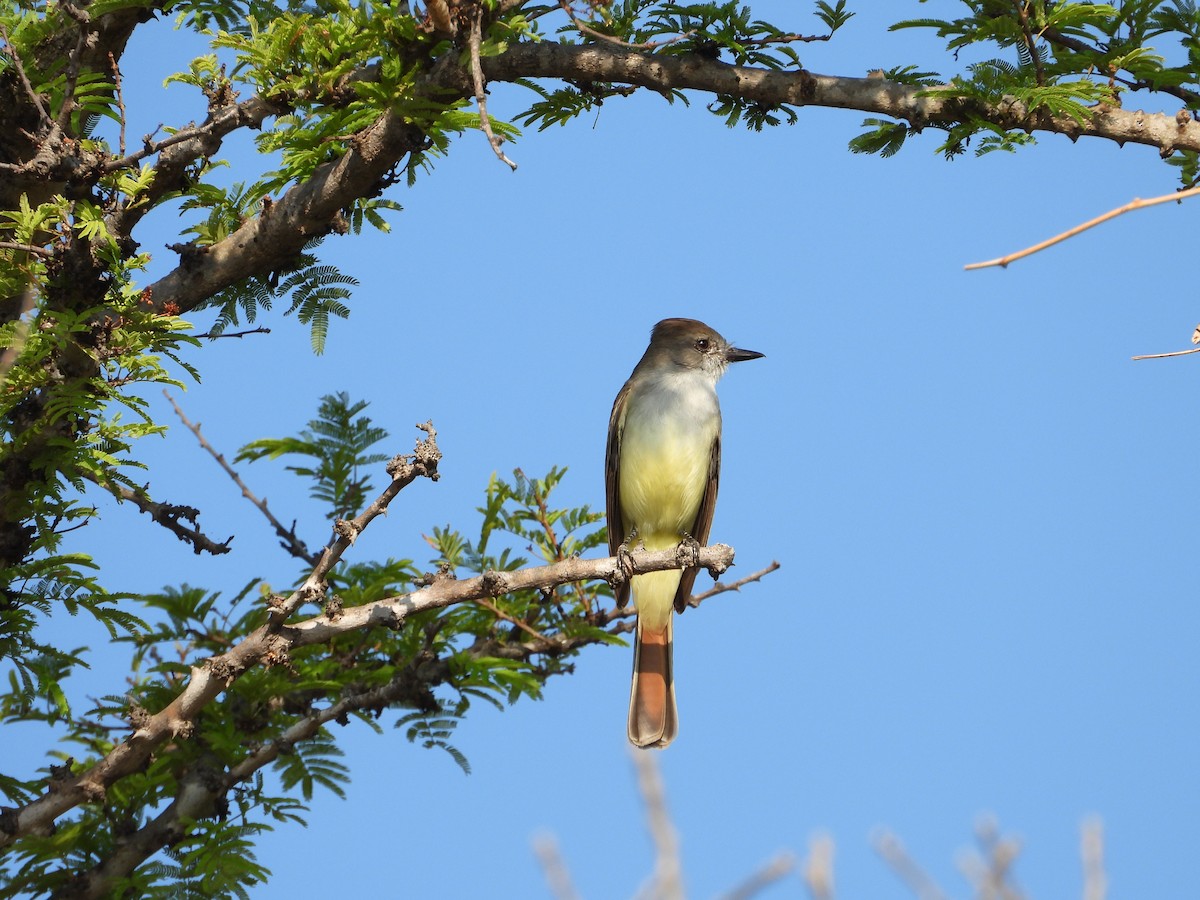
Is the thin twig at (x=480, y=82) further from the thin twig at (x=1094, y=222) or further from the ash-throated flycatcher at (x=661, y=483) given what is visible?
the ash-throated flycatcher at (x=661, y=483)

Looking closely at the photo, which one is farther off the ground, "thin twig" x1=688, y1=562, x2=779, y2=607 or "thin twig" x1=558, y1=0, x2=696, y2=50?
"thin twig" x1=558, y1=0, x2=696, y2=50

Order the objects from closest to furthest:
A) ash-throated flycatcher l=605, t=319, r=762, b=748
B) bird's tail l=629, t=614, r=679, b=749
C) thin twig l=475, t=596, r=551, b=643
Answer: thin twig l=475, t=596, r=551, b=643 → bird's tail l=629, t=614, r=679, b=749 → ash-throated flycatcher l=605, t=319, r=762, b=748

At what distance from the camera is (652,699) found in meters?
7.27

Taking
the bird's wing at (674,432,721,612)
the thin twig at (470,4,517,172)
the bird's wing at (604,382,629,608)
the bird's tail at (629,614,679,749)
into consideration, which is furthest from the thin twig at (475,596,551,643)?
the thin twig at (470,4,517,172)

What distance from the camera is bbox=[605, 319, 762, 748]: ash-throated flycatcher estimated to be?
752cm

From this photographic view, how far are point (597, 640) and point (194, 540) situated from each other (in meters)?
1.99

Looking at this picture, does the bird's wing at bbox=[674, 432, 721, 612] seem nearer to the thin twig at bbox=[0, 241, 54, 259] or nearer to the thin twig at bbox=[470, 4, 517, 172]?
the thin twig at bbox=[470, 4, 517, 172]

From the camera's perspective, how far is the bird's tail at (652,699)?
7156mm

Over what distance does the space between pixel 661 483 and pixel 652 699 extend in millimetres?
1197

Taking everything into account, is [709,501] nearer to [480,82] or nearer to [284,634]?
[284,634]

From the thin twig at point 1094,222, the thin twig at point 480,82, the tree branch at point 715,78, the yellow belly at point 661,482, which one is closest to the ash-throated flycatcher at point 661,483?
→ the yellow belly at point 661,482

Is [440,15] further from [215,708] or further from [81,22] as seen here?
[215,708]

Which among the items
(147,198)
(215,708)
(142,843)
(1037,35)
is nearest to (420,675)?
(215,708)

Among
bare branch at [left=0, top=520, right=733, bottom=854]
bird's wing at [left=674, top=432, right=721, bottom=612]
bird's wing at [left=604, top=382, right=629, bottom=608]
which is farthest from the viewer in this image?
bird's wing at [left=674, top=432, right=721, bottom=612]
